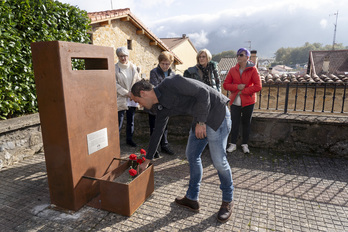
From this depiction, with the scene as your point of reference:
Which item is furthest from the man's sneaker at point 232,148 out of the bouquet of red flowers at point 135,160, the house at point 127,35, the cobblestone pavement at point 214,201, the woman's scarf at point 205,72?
the house at point 127,35

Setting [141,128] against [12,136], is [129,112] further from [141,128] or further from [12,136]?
[12,136]

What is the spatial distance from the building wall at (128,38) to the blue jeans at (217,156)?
10.0m

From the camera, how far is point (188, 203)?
9.23 ft

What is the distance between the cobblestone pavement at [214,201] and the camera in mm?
2531

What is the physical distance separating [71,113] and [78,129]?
0.21 metres

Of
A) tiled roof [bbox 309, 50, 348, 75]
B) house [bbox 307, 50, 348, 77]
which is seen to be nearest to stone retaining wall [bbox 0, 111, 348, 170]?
house [bbox 307, 50, 348, 77]

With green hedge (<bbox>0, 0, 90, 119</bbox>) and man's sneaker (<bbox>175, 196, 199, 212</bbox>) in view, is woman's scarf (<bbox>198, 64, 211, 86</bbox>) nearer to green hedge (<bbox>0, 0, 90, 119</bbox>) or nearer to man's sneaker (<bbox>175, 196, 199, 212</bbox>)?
man's sneaker (<bbox>175, 196, 199, 212</bbox>)


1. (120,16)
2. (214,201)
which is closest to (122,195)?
(214,201)

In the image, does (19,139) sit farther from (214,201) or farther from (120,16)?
(120,16)

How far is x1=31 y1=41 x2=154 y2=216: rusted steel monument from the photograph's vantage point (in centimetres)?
247

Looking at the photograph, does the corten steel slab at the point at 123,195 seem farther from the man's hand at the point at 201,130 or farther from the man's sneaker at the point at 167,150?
the man's sneaker at the point at 167,150

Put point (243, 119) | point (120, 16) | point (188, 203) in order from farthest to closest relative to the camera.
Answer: point (120, 16) → point (243, 119) → point (188, 203)

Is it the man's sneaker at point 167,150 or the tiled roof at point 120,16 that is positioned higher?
the tiled roof at point 120,16

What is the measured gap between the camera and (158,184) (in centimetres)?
343
